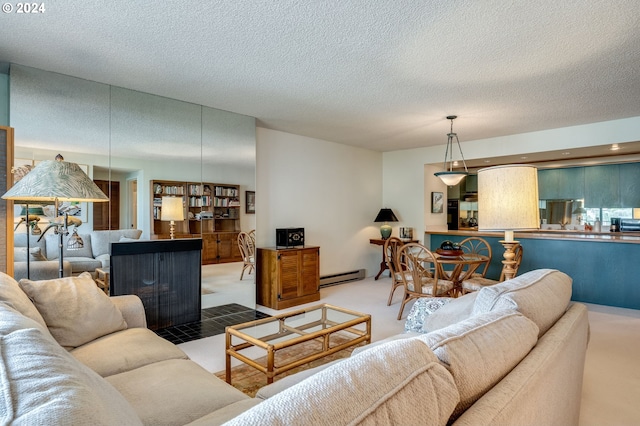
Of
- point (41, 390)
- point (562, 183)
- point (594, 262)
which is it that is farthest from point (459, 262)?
point (562, 183)

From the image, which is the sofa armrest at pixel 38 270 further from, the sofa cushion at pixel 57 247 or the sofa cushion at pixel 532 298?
the sofa cushion at pixel 532 298

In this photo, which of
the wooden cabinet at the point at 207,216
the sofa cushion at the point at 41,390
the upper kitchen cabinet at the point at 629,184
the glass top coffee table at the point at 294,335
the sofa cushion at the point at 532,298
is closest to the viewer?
the sofa cushion at the point at 41,390

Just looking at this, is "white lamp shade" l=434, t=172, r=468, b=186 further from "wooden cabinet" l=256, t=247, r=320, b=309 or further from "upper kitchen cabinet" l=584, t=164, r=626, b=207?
"upper kitchen cabinet" l=584, t=164, r=626, b=207

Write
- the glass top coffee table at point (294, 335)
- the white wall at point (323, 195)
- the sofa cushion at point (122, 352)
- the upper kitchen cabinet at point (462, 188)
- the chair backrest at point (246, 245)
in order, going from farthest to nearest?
the upper kitchen cabinet at point (462, 188)
the white wall at point (323, 195)
the chair backrest at point (246, 245)
the glass top coffee table at point (294, 335)
the sofa cushion at point (122, 352)

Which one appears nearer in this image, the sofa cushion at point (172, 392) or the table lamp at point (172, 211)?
the sofa cushion at point (172, 392)

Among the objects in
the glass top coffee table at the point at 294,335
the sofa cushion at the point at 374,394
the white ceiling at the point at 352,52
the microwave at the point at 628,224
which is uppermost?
the white ceiling at the point at 352,52

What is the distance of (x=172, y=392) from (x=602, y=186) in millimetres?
7783

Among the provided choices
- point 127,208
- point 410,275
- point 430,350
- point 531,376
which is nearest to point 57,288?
point 127,208

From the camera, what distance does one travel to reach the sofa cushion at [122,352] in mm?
1721

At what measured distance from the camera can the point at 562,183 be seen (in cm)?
696

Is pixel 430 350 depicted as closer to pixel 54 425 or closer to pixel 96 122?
pixel 54 425

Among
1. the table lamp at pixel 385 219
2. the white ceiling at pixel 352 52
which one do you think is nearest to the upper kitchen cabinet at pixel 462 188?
the table lamp at pixel 385 219

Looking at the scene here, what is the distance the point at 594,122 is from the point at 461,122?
1.78 m

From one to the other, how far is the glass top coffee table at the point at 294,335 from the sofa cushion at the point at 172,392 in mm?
484
